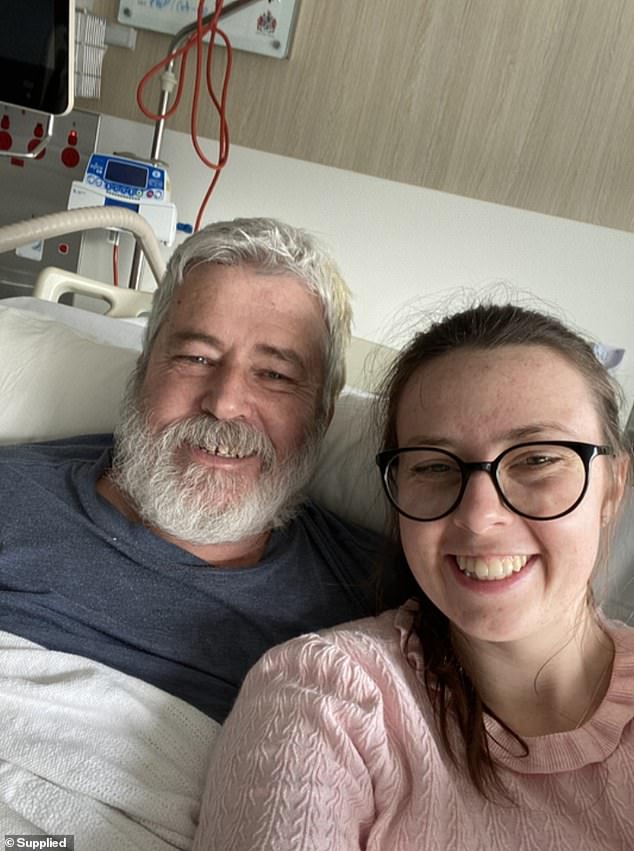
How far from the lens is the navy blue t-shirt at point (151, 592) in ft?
3.86

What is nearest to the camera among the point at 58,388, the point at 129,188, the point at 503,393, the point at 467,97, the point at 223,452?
the point at 503,393

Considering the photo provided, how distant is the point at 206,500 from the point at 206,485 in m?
0.03

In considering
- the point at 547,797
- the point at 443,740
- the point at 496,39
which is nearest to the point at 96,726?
the point at 443,740

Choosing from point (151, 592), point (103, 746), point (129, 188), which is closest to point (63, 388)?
point (151, 592)

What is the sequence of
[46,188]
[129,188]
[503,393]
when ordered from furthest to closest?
1. [46,188]
2. [129,188]
3. [503,393]

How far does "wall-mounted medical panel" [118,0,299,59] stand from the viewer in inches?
121

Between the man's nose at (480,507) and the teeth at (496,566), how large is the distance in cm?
4

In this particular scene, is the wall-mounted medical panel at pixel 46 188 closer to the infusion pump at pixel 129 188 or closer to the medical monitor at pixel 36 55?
the infusion pump at pixel 129 188

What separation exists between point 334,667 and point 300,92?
2628 millimetres

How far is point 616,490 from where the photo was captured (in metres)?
1.02

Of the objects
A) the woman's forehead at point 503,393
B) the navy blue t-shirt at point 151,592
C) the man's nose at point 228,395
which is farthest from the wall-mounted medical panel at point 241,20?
the woman's forehead at point 503,393

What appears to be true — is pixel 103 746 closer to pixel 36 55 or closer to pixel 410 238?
pixel 36 55

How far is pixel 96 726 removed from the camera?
3.45 feet

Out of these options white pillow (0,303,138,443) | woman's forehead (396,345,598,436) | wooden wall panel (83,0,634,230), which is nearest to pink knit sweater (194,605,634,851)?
woman's forehead (396,345,598,436)
